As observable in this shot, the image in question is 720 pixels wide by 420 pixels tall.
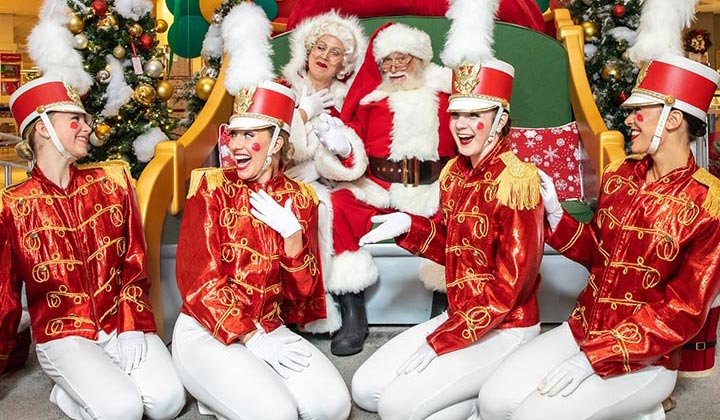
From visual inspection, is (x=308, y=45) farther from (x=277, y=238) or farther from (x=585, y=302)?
(x=585, y=302)

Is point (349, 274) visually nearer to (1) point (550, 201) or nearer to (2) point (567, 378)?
(1) point (550, 201)

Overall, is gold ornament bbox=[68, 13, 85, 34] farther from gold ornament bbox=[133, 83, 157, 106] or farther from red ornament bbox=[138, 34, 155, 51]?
gold ornament bbox=[133, 83, 157, 106]

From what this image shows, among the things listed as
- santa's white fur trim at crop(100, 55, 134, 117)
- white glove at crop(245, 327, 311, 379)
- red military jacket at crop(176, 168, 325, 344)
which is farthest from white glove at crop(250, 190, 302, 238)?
santa's white fur trim at crop(100, 55, 134, 117)

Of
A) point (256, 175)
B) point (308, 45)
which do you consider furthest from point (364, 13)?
point (256, 175)

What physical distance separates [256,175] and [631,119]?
1213mm

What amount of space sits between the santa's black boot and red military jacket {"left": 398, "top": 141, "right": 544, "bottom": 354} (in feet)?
2.49

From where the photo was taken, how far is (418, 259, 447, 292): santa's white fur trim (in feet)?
10.6

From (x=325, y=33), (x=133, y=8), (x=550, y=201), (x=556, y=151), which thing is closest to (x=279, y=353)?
(x=550, y=201)

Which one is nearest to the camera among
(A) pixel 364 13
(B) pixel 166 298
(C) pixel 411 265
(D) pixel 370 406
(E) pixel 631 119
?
(E) pixel 631 119

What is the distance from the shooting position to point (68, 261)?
2590mm

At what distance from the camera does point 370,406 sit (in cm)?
258

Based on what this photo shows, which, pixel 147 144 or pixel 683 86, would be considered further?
pixel 147 144

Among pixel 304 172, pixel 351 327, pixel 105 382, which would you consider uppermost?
pixel 304 172

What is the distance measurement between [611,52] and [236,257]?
2791 mm
